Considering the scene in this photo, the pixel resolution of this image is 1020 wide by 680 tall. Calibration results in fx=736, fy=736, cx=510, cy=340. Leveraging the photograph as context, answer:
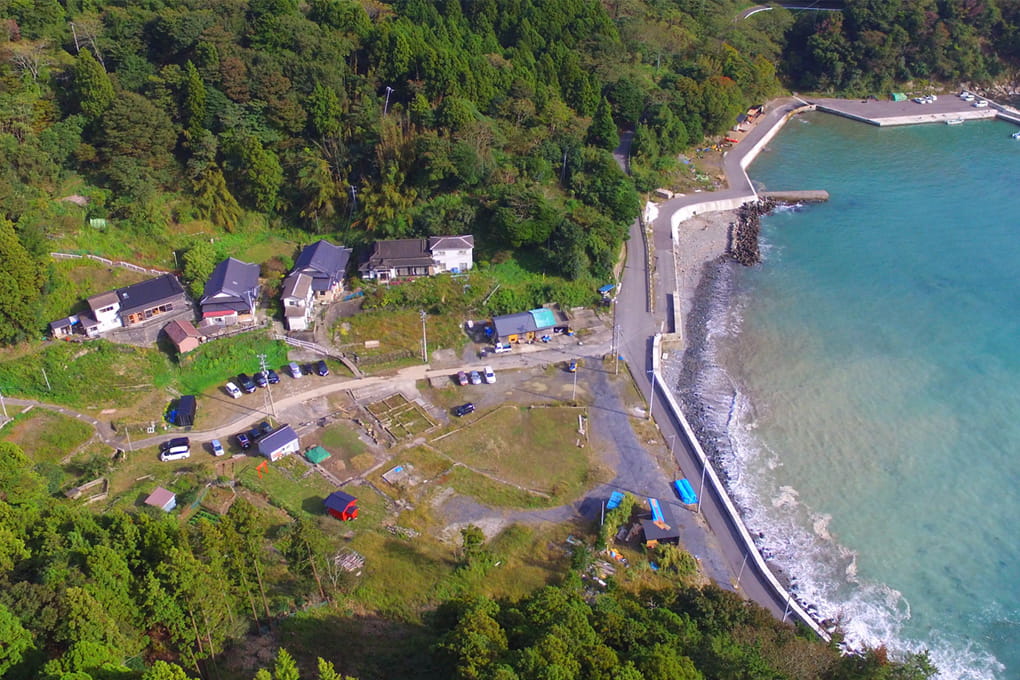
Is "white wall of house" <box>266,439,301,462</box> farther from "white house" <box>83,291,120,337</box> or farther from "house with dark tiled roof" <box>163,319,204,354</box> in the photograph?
"white house" <box>83,291,120,337</box>

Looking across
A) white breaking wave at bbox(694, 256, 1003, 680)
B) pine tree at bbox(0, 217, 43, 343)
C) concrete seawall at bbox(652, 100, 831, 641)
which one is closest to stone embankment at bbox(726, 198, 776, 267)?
concrete seawall at bbox(652, 100, 831, 641)

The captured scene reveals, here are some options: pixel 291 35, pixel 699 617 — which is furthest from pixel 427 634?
pixel 291 35

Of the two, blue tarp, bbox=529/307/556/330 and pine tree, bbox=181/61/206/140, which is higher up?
pine tree, bbox=181/61/206/140

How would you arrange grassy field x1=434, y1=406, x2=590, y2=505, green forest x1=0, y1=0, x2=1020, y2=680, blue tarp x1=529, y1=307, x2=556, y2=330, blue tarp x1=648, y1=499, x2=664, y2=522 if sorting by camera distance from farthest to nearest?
blue tarp x1=529, y1=307, x2=556, y2=330
grassy field x1=434, y1=406, x2=590, y2=505
blue tarp x1=648, y1=499, x2=664, y2=522
green forest x1=0, y1=0, x2=1020, y2=680

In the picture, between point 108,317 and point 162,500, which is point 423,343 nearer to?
point 162,500

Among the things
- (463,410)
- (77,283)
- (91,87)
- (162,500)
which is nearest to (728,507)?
(463,410)

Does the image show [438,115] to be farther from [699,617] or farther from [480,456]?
[699,617]

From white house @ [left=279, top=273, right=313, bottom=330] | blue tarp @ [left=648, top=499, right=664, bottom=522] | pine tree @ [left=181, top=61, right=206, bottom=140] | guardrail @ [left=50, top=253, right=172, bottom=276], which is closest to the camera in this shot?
blue tarp @ [left=648, top=499, right=664, bottom=522]
